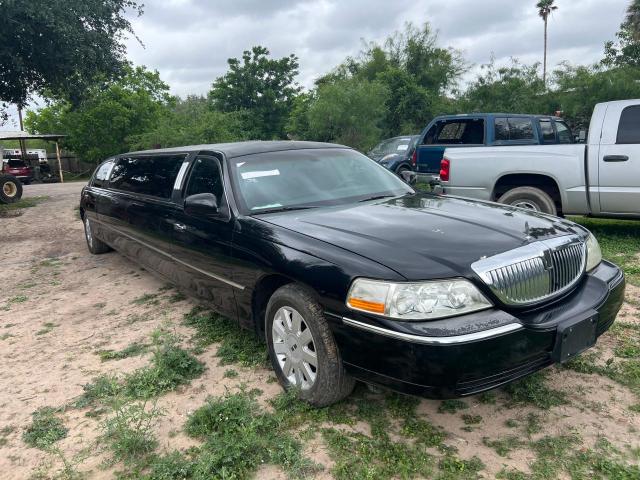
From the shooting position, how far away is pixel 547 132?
32.1ft

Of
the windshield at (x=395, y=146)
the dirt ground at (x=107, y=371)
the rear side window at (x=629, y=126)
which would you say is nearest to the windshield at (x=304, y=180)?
the dirt ground at (x=107, y=371)

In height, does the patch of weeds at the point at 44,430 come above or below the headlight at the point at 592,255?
below

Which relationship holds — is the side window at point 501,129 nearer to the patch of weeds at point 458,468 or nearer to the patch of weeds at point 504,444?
the patch of weeds at point 504,444

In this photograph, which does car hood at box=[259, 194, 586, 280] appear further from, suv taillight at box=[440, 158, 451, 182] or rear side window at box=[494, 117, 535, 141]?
rear side window at box=[494, 117, 535, 141]

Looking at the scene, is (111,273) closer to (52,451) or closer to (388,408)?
(52,451)

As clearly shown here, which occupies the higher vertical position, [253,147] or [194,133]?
[194,133]

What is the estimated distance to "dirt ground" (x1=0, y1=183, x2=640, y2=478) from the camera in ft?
8.57

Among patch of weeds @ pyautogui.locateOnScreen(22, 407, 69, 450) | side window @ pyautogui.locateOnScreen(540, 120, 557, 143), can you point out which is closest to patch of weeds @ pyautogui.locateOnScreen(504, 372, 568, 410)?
patch of weeds @ pyautogui.locateOnScreen(22, 407, 69, 450)

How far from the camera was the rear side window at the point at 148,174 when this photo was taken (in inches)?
179

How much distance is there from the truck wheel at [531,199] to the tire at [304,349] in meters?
4.40

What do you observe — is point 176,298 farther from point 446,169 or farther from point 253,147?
point 446,169

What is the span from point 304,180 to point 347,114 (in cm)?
1425

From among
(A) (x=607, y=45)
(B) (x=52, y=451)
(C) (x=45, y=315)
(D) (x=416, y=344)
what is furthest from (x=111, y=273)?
(A) (x=607, y=45)

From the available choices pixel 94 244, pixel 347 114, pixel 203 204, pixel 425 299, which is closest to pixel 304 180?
pixel 203 204
